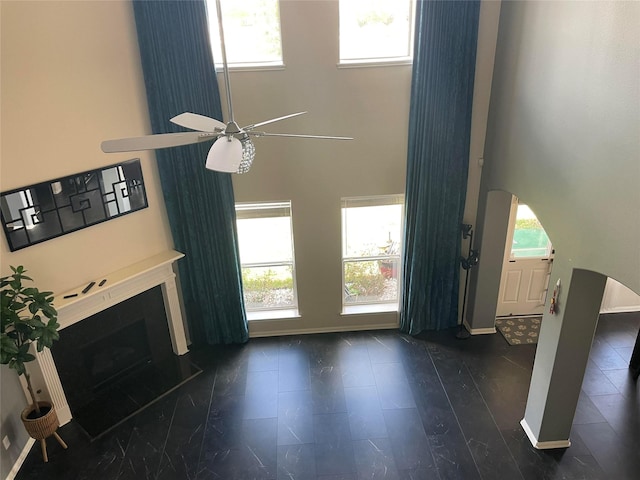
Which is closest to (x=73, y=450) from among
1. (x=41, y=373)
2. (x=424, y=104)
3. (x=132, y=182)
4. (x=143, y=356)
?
(x=41, y=373)

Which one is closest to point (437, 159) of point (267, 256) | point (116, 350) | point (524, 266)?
point (524, 266)

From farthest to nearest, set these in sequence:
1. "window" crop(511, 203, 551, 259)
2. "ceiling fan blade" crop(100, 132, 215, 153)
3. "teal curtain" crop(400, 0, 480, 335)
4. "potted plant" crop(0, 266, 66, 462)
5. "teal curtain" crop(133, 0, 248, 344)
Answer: "window" crop(511, 203, 551, 259) → "teal curtain" crop(400, 0, 480, 335) → "teal curtain" crop(133, 0, 248, 344) → "potted plant" crop(0, 266, 66, 462) → "ceiling fan blade" crop(100, 132, 215, 153)

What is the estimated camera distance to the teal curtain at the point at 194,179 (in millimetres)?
5410

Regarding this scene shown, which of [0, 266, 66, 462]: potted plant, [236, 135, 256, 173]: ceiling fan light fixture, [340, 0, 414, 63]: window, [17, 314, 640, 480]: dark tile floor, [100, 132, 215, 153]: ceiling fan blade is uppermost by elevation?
[340, 0, 414, 63]: window

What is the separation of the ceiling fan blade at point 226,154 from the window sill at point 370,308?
4697 millimetres

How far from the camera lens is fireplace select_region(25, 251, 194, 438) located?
541 centimetres

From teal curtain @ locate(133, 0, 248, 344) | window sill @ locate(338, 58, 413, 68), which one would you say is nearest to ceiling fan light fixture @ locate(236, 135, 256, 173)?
teal curtain @ locate(133, 0, 248, 344)

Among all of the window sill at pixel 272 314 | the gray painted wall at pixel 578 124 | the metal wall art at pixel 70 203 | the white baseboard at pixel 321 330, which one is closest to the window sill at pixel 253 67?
the metal wall art at pixel 70 203

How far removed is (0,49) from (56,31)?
60 centimetres

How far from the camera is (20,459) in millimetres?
5043

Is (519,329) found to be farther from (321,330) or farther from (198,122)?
(198,122)

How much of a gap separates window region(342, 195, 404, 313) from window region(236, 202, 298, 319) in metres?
0.81

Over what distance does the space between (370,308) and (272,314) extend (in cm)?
150

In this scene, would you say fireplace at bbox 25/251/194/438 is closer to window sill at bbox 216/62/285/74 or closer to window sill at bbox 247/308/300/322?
window sill at bbox 247/308/300/322
